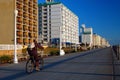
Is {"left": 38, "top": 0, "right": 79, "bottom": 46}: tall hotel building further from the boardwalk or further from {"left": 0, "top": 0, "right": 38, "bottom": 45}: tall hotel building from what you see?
the boardwalk

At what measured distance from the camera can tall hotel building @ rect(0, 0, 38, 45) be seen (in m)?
94.0

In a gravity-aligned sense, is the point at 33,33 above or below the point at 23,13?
below

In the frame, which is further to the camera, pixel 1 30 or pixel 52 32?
pixel 52 32

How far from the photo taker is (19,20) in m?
103

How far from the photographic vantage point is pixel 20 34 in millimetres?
102062

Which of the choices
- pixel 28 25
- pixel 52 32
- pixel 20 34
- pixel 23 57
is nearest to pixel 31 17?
pixel 28 25

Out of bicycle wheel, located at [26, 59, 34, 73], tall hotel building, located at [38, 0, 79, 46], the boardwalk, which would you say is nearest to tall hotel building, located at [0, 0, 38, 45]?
tall hotel building, located at [38, 0, 79, 46]

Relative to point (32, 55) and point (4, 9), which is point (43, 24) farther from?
point (32, 55)

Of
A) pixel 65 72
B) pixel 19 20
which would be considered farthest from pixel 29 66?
pixel 19 20

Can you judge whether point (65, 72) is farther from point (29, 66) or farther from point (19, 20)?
point (19, 20)

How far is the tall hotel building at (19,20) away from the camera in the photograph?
94.0m

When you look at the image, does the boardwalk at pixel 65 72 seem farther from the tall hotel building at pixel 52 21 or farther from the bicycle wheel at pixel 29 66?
the tall hotel building at pixel 52 21

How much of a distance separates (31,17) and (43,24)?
44.7 m

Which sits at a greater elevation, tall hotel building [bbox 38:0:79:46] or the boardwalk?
tall hotel building [bbox 38:0:79:46]
